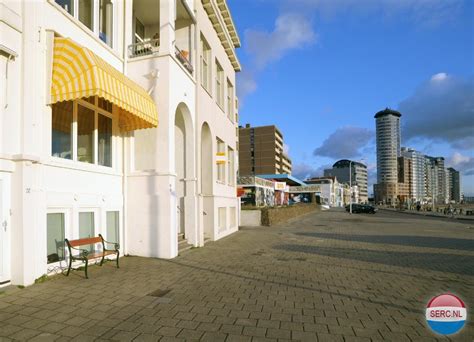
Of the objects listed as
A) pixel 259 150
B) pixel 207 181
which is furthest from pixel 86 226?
pixel 259 150

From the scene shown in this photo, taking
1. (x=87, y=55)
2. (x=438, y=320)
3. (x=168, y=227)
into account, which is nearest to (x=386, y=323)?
(x=438, y=320)

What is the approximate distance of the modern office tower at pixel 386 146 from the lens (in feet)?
605

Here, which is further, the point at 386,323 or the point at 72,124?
the point at 72,124

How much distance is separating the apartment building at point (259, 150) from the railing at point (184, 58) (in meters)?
106

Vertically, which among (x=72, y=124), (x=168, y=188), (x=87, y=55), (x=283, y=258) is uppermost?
(x=87, y=55)

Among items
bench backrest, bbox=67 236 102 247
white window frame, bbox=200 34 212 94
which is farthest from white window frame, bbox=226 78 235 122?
bench backrest, bbox=67 236 102 247

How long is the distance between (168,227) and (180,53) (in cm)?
647

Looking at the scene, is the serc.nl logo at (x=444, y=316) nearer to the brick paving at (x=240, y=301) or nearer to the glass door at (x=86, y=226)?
the brick paving at (x=240, y=301)

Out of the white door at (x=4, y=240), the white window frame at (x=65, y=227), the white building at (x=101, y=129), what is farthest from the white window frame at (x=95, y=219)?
the white door at (x=4, y=240)

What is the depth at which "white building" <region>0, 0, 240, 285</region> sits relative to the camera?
6742 mm

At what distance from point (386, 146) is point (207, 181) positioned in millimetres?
197200

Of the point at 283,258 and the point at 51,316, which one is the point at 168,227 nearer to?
the point at 283,258

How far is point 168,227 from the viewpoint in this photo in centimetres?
1012

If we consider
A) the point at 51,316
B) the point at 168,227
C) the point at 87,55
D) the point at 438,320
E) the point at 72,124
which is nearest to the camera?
the point at 438,320
